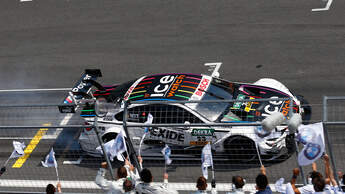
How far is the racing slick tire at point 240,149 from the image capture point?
866cm

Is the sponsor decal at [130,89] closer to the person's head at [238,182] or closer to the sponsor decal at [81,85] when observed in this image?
the sponsor decal at [81,85]

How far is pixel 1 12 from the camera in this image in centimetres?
1995

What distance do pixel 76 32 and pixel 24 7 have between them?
13.2 feet

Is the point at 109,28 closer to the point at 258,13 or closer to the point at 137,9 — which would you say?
the point at 137,9

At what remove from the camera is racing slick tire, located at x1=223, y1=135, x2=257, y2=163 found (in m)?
8.66

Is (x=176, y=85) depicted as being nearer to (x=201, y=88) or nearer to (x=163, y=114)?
(x=201, y=88)

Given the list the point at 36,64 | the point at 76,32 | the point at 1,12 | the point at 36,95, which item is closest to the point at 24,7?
the point at 1,12

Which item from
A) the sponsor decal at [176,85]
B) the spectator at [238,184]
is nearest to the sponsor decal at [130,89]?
the sponsor decal at [176,85]

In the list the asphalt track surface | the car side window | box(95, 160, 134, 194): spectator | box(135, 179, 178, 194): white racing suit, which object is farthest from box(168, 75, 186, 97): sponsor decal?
box(135, 179, 178, 194): white racing suit

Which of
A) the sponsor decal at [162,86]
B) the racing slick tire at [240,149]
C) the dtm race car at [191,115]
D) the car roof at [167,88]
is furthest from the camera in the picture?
the sponsor decal at [162,86]

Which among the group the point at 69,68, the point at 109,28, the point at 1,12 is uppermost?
the point at 1,12

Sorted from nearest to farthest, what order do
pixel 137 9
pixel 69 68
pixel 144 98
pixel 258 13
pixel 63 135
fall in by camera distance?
1. pixel 63 135
2. pixel 144 98
3. pixel 69 68
4. pixel 258 13
5. pixel 137 9

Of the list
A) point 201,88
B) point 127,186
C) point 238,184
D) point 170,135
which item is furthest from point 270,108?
point 127,186

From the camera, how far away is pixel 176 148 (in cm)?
952
